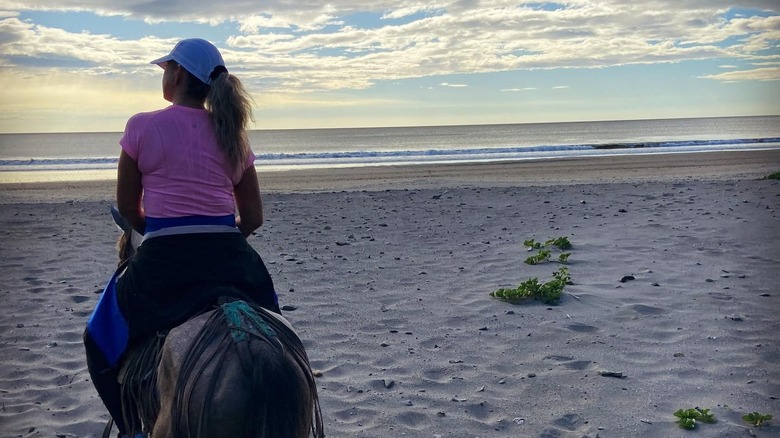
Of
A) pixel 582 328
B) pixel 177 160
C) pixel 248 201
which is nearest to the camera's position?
pixel 177 160

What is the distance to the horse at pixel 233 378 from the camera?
9.09 ft

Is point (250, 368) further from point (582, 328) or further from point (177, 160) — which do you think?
point (582, 328)

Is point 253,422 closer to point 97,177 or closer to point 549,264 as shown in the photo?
point 549,264

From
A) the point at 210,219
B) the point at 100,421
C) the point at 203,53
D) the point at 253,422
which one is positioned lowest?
the point at 100,421

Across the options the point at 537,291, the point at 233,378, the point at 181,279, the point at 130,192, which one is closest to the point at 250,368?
the point at 233,378

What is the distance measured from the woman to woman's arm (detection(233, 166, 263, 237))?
15 centimetres

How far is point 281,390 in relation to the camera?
2.82 metres

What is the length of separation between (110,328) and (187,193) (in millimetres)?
841

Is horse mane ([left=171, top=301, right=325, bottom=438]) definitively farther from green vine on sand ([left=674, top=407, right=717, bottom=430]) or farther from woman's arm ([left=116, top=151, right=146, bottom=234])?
green vine on sand ([left=674, top=407, right=717, bottom=430])

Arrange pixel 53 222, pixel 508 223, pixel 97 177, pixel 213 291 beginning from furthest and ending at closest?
pixel 97 177 → pixel 53 222 → pixel 508 223 → pixel 213 291

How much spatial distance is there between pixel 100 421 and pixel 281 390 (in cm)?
323

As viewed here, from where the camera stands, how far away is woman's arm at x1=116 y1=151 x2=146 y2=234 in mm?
3482

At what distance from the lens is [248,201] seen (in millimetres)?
3871

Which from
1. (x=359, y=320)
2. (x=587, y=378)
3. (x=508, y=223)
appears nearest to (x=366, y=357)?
(x=359, y=320)
